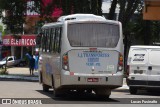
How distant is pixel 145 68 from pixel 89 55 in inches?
206

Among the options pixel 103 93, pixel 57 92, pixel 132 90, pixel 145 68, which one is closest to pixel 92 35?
pixel 103 93

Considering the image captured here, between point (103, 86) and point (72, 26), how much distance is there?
8.05 feet

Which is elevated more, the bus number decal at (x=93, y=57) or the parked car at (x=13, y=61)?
the bus number decal at (x=93, y=57)

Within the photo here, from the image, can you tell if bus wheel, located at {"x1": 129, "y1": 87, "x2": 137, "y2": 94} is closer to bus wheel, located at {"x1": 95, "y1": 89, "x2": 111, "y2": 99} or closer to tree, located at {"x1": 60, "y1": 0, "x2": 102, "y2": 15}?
bus wheel, located at {"x1": 95, "y1": 89, "x2": 111, "y2": 99}

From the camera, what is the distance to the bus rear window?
19.8 m

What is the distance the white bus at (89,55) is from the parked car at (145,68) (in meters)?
4.44

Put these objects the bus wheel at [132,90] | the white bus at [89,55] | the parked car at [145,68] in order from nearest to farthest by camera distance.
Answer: the white bus at [89,55], the parked car at [145,68], the bus wheel at [132,90]

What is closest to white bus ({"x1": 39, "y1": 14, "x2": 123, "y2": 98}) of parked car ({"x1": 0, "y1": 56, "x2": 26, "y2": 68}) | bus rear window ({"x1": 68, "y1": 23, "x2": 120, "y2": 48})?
bus rear window ({"x1": 68, "y1": 23, "x2": 120, "y2": 48})

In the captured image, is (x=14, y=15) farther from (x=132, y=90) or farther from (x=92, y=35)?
(x=92, y=35)

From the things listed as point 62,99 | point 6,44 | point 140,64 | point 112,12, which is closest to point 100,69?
point 62,99

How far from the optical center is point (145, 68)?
2433 cm

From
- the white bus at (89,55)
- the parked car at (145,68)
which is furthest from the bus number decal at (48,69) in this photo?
the parked car at (145,68)

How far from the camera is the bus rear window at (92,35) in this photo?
64.8ft

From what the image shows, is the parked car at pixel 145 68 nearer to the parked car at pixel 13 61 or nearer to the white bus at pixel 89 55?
the white bus at pixel 89 55
